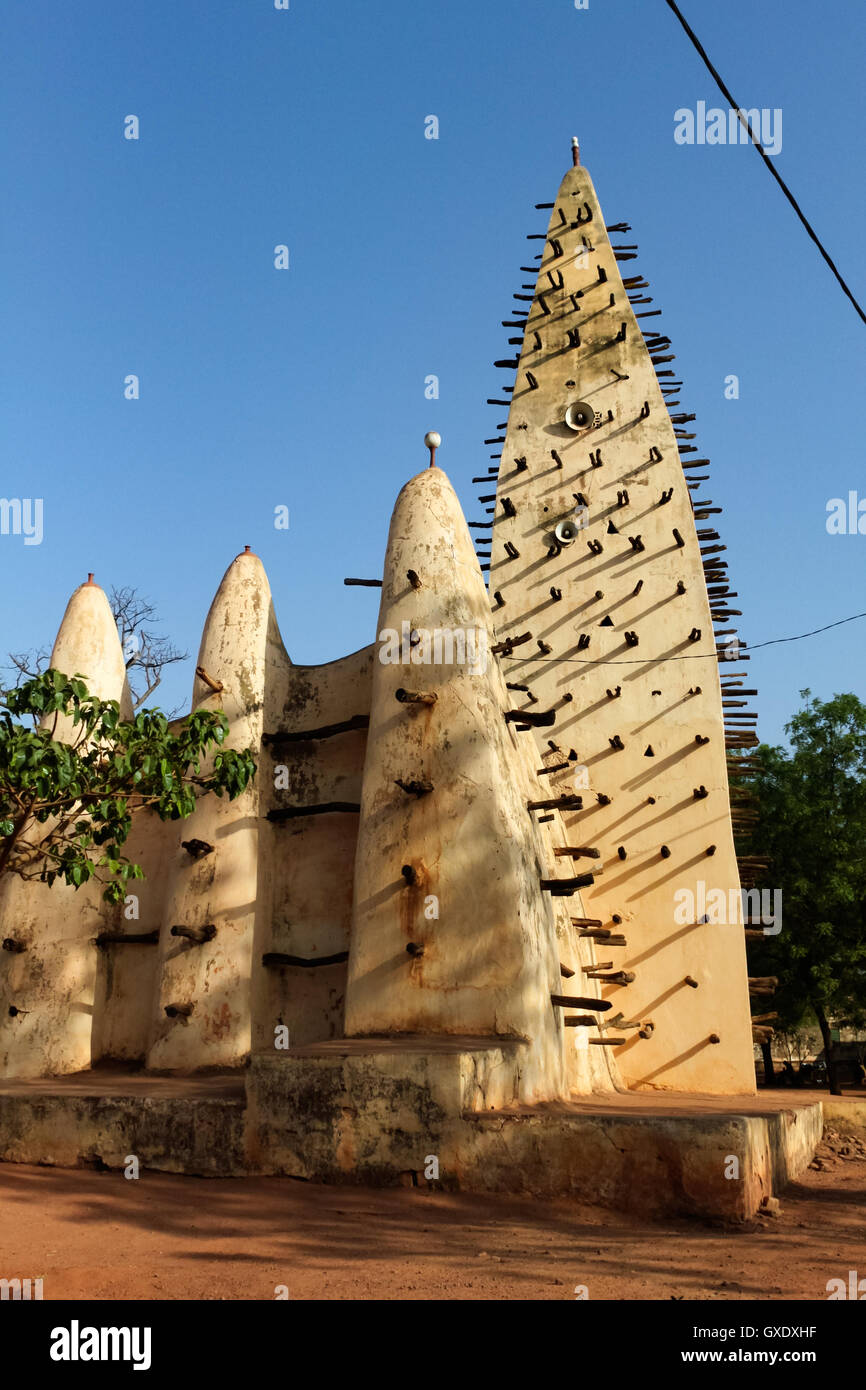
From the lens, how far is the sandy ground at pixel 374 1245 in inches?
263

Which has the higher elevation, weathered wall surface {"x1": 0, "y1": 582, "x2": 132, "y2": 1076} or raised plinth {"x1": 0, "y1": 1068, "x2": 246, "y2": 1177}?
weathered wall surface {"x1": 0, "y1": 582, "x2": 132, "y2": 1076}

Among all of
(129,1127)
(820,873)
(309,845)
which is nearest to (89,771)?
(129,1127)

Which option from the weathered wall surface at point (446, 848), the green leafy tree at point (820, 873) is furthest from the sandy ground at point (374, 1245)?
the green leafy tree at point (820, 873)

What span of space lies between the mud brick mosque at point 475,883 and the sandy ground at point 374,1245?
1.23ft

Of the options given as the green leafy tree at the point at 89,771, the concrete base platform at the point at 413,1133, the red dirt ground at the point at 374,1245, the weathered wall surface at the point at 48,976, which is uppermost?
the green leafy tree at the point at 89,771

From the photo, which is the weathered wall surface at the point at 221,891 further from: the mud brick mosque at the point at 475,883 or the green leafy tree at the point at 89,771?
the green leafy tree at the point at 89,771

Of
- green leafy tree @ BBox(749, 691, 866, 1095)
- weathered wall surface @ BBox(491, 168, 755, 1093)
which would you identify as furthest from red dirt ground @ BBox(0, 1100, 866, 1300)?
green leafy tree @ BBox(749, 691, 866, 1095)

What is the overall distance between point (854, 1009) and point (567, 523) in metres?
15.1

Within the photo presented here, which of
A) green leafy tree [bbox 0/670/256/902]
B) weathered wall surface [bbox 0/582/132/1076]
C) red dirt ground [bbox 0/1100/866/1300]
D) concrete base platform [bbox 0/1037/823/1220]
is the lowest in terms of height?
red dirt ground [bbox 0/1100/866/1300]

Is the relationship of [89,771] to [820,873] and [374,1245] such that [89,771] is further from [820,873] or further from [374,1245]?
[820,873]

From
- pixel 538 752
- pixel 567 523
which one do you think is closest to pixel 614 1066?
pixel 538 752

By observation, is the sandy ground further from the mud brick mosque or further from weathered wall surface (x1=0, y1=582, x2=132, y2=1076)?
weathered wall surface (x1=0, y1=582, x2=132, y2=1076)

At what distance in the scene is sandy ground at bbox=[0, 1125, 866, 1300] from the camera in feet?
21.9

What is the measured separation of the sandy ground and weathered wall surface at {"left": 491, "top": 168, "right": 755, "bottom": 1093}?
20.0ft
